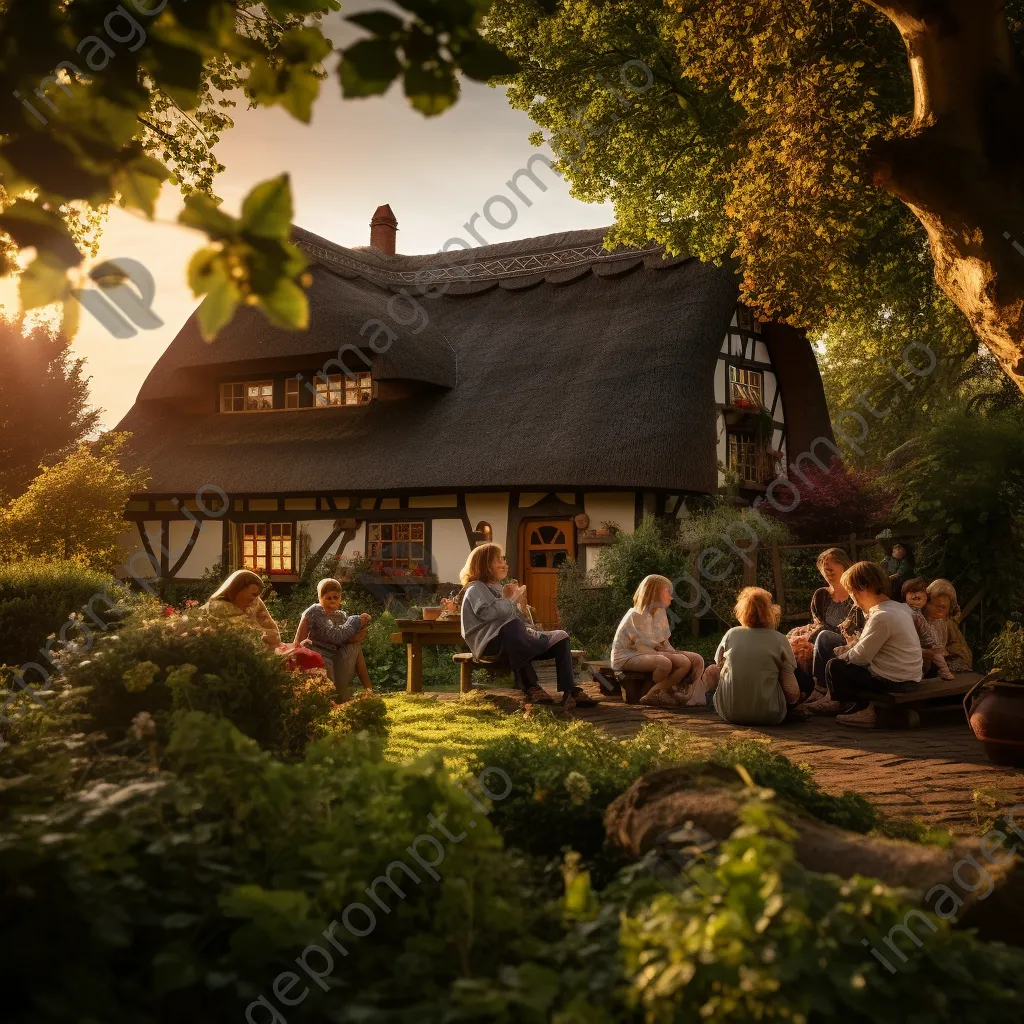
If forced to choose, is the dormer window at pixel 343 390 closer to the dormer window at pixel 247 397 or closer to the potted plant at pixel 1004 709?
the dormer window at pixel 247 397

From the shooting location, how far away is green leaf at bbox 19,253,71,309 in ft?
5.31

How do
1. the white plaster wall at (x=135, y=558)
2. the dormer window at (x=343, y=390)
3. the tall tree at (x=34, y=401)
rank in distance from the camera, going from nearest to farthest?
the dormer window at (x=343, y=390)
the white plaster wall at (x=135, y=558)
the tall tree at (x=34, y=401)

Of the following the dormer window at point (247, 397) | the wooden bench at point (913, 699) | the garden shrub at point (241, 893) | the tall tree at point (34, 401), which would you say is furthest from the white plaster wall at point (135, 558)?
the garden shrub at point (241, 893)

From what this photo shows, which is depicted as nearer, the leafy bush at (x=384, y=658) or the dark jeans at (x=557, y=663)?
the dark jeans at (x=557, y=663)

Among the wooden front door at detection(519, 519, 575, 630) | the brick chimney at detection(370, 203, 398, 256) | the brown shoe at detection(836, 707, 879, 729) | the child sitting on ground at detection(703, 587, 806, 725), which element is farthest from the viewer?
the brick chimney at detection(370, 203, 398, 256)

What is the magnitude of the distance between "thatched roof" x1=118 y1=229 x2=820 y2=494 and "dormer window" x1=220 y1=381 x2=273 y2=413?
1.09 ft

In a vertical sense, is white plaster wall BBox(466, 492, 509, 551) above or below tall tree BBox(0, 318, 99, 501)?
below

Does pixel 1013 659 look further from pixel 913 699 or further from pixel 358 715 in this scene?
pixel 358 715

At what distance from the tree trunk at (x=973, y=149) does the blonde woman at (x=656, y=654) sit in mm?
3698

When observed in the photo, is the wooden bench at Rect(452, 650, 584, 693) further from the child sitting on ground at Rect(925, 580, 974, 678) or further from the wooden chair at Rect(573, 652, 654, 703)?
the child sitting on ground at Rect(925, 580, 974, 678)

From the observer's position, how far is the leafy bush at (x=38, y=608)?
837 centimetres

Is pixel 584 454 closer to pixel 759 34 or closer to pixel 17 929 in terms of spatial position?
pixel 759 34

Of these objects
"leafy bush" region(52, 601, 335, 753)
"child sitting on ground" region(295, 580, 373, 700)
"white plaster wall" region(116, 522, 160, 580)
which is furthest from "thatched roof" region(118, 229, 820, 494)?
"leafy bush" region(52, 601, 335, 753)

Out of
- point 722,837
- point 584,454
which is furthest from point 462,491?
point 722,837
